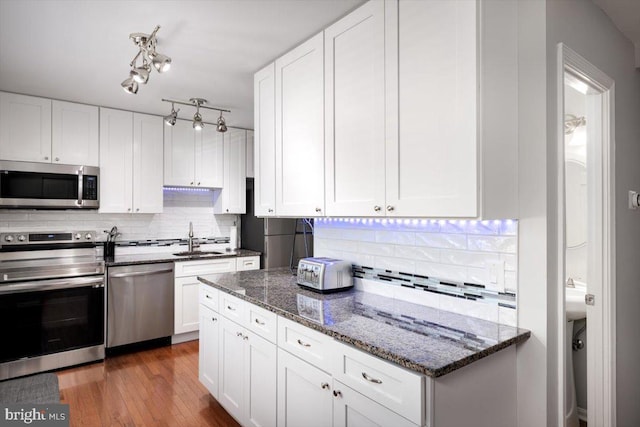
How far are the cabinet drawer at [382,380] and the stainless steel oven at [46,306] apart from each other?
2.87m

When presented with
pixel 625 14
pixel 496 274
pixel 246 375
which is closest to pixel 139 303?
pixel 246 375

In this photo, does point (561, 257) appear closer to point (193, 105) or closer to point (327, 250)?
point (327, 250)

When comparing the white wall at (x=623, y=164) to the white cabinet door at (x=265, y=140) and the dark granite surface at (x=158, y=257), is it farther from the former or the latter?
the dark granite surface at (x=158, y=257)

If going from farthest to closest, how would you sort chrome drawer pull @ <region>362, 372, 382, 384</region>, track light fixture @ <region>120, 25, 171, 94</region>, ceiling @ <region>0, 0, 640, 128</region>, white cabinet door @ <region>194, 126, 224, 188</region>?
1. white cabinet door @ <region>194, 126, 224, 188</region>
2. track light fixture @ <region>120, 25, 171, 94</region>
3. ceiling @ <region>0, 0, 640, 128</region>
4. chrome drawer pull @ <region>362, 372, 382, 384</region>

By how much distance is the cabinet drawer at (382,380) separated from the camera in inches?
48.9

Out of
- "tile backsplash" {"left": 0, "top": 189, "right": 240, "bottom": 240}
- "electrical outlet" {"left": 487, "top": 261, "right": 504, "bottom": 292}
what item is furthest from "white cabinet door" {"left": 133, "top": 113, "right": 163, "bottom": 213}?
"electrical outlet" {"left": 487, "top": 261, "right": 504, "bottom": 292}

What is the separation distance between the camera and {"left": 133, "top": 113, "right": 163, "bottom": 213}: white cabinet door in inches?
158

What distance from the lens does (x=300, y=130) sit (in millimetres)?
2391

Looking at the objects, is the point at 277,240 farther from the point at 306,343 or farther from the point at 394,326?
the point at 394,326

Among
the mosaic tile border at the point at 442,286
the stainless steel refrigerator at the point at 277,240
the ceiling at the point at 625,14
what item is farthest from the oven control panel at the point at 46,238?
Answer: the ceiling at the point at 625,14

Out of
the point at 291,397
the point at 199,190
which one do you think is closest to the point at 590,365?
the point at 291,397

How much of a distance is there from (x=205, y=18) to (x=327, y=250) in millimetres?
1672

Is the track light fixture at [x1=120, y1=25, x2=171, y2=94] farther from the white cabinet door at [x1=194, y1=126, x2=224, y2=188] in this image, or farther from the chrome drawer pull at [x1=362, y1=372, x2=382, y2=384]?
the white cabinet door at [x1=194, y1=126, x2=224, y2=188]

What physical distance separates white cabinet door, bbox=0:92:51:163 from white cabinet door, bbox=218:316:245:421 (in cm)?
250
